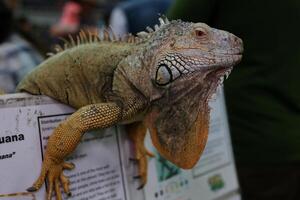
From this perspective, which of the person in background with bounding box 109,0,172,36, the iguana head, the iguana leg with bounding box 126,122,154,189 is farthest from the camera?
the person in background with bounding box 109,0,172,36

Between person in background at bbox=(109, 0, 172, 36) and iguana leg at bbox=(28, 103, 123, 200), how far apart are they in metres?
2.03

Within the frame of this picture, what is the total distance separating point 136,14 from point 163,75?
2.19 meters

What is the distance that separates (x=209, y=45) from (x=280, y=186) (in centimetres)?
128

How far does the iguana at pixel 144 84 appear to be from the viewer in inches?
48.9

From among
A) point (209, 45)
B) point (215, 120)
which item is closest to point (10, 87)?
point (215, 120)

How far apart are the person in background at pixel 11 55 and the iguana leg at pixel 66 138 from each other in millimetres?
1231

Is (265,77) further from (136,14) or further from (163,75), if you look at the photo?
(136,14)

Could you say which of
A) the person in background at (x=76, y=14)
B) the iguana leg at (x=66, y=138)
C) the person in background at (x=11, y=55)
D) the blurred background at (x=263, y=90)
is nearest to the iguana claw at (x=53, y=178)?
the iguana leg at (x=66, y=138)

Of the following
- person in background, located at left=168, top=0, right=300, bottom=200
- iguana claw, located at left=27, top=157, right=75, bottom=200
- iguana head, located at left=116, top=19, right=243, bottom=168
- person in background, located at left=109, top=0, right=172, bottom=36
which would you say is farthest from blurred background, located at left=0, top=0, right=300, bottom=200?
person in background, located at left=109, top=0, right=172, bottom=36

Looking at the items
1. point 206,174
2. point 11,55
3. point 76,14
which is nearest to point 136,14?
point 11,55

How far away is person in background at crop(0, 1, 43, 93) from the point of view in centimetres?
257

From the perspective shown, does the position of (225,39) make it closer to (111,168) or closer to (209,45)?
(209,45)

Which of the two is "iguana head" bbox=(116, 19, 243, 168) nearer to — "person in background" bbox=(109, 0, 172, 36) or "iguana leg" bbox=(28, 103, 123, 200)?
"iguana leg" bbox=(28, 103, 123, 200)

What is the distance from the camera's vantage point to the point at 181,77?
1.25 m
